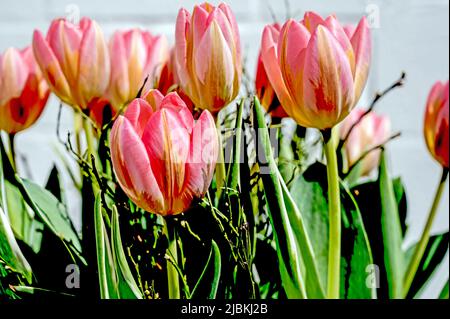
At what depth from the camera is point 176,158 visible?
0.25 meters

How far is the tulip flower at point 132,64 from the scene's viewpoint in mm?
340

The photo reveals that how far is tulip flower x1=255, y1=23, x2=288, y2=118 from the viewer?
312mm

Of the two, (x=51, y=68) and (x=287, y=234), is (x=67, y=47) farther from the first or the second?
(x=287, y=234)

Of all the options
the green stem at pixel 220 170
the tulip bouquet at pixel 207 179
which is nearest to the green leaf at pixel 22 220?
the tulip bouquet at pixel 207 179

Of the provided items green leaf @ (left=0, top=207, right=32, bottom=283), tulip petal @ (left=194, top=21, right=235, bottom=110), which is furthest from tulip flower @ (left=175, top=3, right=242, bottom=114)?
green leaf @ (left=0, top=207, right=32, bottom=283)

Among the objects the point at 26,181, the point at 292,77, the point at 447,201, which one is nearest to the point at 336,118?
the point at 292,77

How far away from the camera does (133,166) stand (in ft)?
0.83

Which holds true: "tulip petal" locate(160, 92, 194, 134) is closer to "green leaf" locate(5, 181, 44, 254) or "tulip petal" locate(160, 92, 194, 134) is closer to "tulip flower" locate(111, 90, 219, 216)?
"tulip flower" locate(111, 90, 219, 216)

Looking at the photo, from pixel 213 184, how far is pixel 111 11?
0.50 meters

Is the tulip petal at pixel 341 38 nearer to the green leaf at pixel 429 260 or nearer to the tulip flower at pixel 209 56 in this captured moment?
the tulip flower at pixel 209 56

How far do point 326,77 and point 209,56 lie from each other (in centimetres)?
5

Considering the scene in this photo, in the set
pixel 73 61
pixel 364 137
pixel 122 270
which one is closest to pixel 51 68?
pixel 73 61

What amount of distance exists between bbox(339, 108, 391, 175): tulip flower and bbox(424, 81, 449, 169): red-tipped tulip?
69 mm
